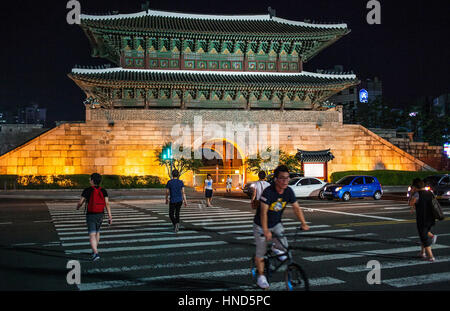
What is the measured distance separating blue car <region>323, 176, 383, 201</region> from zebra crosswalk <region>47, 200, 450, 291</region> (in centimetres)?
985

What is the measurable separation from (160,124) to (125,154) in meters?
3.81

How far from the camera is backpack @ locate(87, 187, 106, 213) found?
7832 millimetres

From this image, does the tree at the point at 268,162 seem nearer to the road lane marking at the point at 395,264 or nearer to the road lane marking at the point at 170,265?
the road lane marking at the point at 395,264

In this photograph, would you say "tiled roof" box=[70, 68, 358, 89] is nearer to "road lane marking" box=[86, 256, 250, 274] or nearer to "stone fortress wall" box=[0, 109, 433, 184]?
"stone fortress wall" box=[0, 109, 433, 184]

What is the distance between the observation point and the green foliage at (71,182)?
2789cm

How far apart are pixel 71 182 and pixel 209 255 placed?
2326 centimetres

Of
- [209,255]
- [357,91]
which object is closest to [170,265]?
[209,255]

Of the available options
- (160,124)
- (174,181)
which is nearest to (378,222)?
(174,181)

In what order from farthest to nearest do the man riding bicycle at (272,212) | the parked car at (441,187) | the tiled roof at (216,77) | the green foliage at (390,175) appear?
1. the green foliage at (390,175)
2. the tiled roof at (216,77)
3. the parked car at (441,187)
4. the man riding bicycle at (272,212)

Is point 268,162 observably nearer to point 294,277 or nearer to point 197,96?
point 197,96

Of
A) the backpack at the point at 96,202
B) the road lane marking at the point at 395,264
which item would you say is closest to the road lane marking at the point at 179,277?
the road lane marking at the point at 395,264

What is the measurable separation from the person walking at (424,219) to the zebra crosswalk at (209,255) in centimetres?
29

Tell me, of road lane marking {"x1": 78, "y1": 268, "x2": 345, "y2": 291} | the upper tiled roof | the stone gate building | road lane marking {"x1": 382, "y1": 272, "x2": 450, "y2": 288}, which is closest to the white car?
the stone gate building

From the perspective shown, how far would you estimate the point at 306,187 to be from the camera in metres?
24.4
